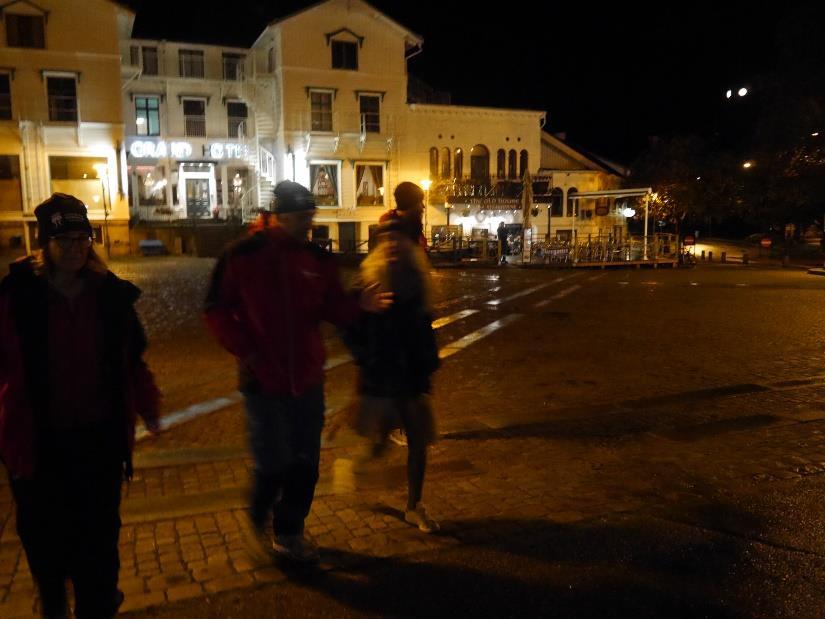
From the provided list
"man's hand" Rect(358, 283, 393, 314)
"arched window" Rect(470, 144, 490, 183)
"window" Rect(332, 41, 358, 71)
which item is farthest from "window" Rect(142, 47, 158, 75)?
"man's hand" Rect(358, 283, 393, 314)

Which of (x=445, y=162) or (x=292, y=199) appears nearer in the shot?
(x=292, y=199)

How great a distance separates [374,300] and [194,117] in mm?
32010

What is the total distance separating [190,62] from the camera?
32.8 m

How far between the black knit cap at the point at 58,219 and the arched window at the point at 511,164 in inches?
1411

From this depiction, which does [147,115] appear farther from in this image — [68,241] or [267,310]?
[68,241]

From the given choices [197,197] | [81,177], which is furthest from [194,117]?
[81,177]

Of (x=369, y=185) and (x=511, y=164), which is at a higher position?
(x=511, y=164)

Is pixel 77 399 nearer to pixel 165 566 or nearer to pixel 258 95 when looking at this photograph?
pixel 165 566

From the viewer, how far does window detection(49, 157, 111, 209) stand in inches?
1174

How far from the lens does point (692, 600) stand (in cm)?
345

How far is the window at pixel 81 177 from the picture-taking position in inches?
1174

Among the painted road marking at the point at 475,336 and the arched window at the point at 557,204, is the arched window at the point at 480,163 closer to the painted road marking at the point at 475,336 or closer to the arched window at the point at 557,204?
the arched window at the point at 557,204

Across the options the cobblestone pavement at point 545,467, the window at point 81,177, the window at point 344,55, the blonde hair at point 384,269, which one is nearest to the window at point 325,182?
the window at point 344,55

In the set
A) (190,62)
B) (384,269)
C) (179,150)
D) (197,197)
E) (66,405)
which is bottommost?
(66,405)
